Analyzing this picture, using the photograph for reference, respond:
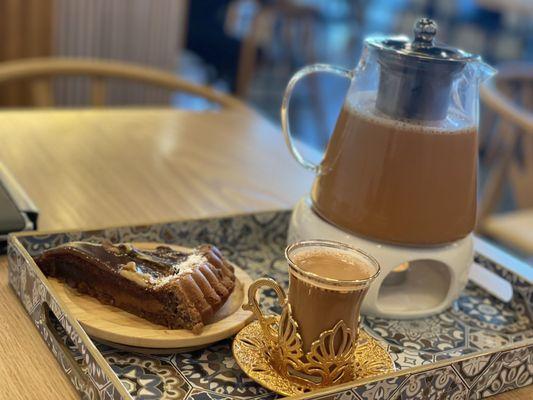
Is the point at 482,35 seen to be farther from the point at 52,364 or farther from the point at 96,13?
the point at 52,364

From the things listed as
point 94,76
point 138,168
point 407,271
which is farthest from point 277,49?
point 407,271

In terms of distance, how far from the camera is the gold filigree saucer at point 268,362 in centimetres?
63

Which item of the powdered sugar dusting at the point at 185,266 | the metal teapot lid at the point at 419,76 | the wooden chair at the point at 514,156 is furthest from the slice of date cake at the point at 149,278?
the wooden chair at the point at 514,156

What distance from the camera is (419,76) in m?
0.75

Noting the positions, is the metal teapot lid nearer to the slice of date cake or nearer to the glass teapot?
the glass teapot

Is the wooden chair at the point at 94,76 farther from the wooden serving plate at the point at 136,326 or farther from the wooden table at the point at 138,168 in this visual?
the wooden serving plate at the point at 136,326

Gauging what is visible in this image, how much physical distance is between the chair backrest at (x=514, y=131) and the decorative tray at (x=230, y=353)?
91 cm

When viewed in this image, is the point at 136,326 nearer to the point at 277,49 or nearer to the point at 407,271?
the point at 407,271

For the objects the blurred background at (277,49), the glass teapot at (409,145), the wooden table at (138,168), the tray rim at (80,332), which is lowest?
the blurred background at (277,49)

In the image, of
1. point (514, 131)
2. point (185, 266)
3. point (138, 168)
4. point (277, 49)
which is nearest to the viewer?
point (185, 266)

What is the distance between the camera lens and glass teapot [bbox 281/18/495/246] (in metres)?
0.76

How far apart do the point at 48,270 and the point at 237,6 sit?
3.74 metres

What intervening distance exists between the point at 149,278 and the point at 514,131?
4.57ft

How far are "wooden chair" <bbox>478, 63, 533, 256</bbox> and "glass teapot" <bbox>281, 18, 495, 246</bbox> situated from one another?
0.97m
